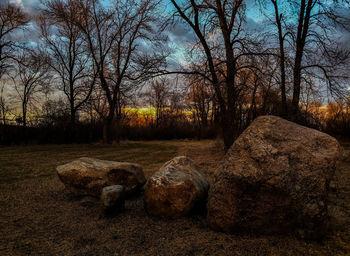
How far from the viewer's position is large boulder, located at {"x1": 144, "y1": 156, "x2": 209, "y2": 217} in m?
2.77

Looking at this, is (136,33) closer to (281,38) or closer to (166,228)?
(281,38)

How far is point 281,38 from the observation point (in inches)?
382

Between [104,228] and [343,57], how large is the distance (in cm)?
919

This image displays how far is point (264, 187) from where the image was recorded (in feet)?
7.54

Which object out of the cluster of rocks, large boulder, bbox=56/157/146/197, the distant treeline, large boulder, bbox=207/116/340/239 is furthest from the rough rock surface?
the distant treeline

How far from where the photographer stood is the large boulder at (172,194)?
2.77 metres

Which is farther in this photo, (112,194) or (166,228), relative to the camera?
(112,194)

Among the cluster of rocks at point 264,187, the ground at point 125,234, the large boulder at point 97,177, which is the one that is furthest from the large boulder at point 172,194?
the large boulder at point 97,177

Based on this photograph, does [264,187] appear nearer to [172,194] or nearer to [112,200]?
[172,194]

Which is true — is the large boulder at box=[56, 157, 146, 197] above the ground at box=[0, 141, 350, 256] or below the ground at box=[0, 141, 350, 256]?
above

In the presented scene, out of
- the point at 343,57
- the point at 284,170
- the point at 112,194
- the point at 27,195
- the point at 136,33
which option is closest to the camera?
the point at 284,170

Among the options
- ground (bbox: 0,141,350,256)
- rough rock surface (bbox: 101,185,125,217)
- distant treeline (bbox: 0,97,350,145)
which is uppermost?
distant treeline (bbox: 0,97,350,145)

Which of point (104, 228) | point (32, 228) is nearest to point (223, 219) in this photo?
point (104, 228)

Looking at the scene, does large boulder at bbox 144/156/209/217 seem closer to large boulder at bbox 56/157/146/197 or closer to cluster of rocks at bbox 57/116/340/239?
cluster of rocks at bbox 57/116/340/239
